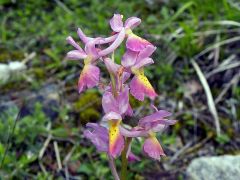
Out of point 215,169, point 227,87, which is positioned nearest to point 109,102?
point 215,169

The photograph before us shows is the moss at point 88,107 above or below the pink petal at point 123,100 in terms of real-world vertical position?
below

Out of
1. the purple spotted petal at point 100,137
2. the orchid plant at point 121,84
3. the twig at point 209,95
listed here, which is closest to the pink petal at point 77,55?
the orchid plant at point 121,84

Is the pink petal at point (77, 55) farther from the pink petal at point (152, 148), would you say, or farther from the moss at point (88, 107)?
the moss at point (88, 107)

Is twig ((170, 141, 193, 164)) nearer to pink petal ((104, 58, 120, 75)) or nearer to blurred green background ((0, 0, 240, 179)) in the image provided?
blurred green background ((0, 0, 240, 179))

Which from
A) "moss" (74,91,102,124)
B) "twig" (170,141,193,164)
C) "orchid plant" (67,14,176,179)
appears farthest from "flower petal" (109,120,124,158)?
"moss" (74,91,102,124)

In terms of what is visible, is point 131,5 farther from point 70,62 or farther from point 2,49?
point 2,49

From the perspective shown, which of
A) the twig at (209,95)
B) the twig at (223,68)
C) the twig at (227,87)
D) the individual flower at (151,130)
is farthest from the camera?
the twig at (223,68)

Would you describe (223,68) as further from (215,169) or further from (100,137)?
(100,137)
